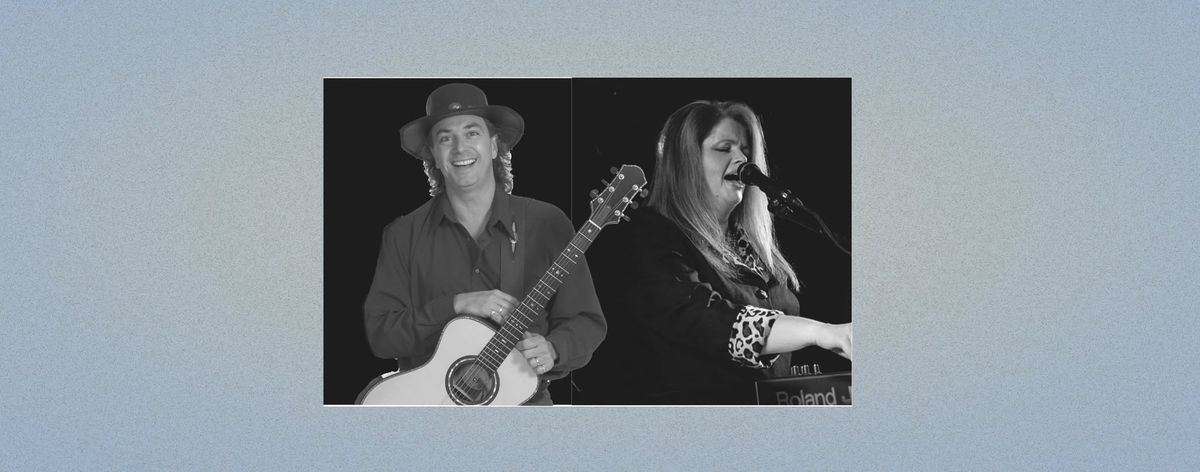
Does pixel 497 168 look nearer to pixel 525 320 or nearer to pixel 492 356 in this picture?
pixel 525 320

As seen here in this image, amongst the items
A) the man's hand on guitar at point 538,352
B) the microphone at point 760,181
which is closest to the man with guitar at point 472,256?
the man's hand on guitar at point 538,352

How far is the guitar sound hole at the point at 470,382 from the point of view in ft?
22.3

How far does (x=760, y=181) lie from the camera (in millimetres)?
6961

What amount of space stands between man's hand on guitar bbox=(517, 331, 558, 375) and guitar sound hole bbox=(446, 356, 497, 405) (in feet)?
0.49

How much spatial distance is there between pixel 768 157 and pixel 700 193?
12.0 inches

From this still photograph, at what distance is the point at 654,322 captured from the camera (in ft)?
22.6

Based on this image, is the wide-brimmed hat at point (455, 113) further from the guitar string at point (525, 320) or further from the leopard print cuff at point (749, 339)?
the leopard print cuff at point (749, 339)

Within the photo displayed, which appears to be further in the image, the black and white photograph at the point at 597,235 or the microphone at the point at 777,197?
the microphone at the point at 777,197

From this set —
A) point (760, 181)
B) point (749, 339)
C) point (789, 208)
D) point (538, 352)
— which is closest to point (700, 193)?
point (760, 181)

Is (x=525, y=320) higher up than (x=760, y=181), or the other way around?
(x=760, y=181)

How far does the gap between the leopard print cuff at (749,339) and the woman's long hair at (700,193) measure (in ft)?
0.56

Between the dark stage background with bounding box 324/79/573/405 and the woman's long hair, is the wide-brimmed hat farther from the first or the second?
the woman's long hair

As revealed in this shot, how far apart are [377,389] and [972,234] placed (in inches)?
94.0
